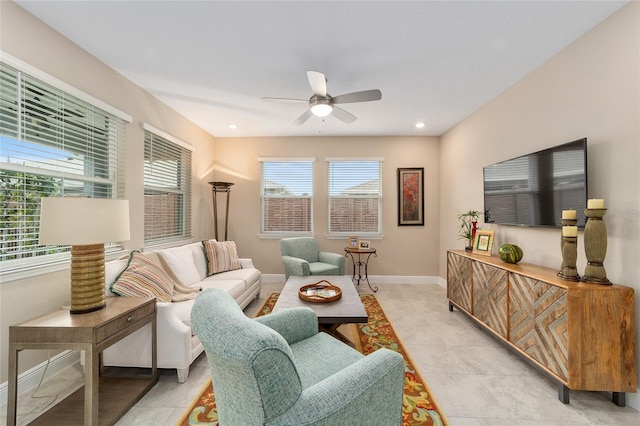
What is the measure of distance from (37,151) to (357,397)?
2774 mm

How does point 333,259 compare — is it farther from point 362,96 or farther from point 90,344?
point 90,344

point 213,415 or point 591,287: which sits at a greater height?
point 591,287

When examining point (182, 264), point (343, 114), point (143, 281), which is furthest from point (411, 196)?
point (143, 281)

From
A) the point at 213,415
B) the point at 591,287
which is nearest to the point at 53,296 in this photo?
the point at 213,415

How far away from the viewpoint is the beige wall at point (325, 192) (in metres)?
4.92

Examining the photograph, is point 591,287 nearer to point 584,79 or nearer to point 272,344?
point 584,79

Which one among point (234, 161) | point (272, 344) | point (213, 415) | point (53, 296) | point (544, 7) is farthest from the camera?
point (234, 161)

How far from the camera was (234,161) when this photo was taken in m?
5.03

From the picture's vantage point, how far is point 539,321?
6.69 feet

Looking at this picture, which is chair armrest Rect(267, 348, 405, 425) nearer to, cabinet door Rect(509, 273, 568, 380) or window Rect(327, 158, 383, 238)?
cabinet door Rect(509, 273, 568, 380)

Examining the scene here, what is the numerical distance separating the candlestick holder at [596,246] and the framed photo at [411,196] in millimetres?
3016

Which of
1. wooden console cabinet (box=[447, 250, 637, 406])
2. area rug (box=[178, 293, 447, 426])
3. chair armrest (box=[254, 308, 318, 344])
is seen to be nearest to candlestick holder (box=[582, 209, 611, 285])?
wooden console cabinet (box=[447, 250, 637, 406])

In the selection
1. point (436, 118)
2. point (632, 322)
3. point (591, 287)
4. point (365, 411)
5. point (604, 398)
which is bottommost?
point (604, 398)

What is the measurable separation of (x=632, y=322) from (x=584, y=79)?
1.84 metres
